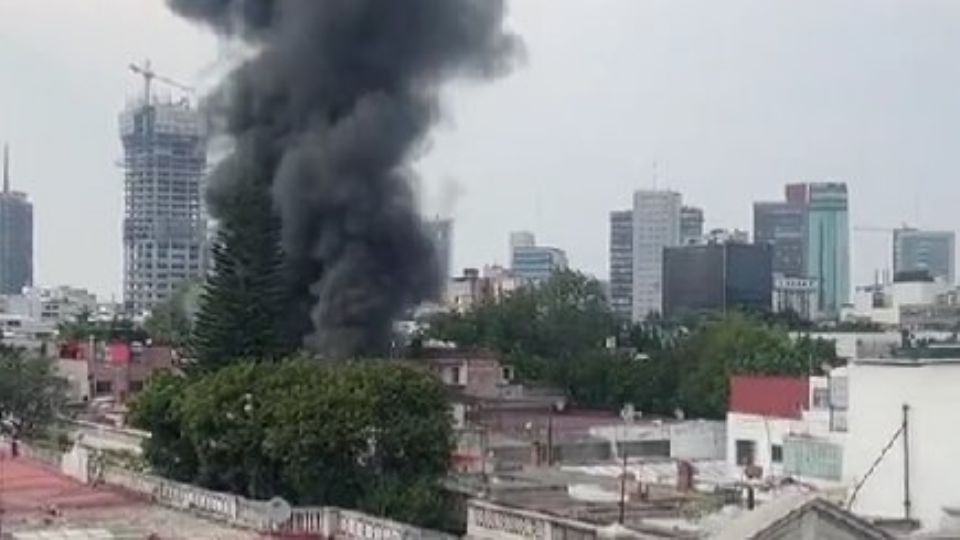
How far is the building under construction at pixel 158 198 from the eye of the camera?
15512 cm

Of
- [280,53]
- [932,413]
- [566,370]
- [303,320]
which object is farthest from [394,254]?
[932,413]

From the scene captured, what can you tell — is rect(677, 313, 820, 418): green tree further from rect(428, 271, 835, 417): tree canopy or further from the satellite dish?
the satellite dish

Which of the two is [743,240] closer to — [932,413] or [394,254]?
[394,254]

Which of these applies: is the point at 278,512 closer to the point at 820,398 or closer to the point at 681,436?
the point at 820,398

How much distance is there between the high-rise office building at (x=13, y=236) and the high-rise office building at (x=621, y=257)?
64975 mm

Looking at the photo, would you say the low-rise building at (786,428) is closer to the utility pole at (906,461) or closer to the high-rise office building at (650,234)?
the utility pole at (906,461)

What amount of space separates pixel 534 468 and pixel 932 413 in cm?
1206

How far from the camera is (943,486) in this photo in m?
16.7

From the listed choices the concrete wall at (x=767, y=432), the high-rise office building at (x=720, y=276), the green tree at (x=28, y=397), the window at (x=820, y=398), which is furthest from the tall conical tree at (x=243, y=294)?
the high-rise office building at (x=720, y=276)

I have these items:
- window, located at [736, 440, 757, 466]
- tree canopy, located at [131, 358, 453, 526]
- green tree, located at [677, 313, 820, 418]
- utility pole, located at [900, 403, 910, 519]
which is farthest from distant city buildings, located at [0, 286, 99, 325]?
utility pole, located at [900, 403, 910, 519]

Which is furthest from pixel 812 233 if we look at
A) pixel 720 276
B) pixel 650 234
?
pixel 720 276

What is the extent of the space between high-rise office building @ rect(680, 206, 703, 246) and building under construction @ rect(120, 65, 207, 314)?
169ft

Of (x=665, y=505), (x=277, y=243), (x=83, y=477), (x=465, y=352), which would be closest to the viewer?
(x=665, y=505)

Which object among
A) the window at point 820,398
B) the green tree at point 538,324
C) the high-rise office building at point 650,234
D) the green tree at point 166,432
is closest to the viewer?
the green tree at point 166,432
